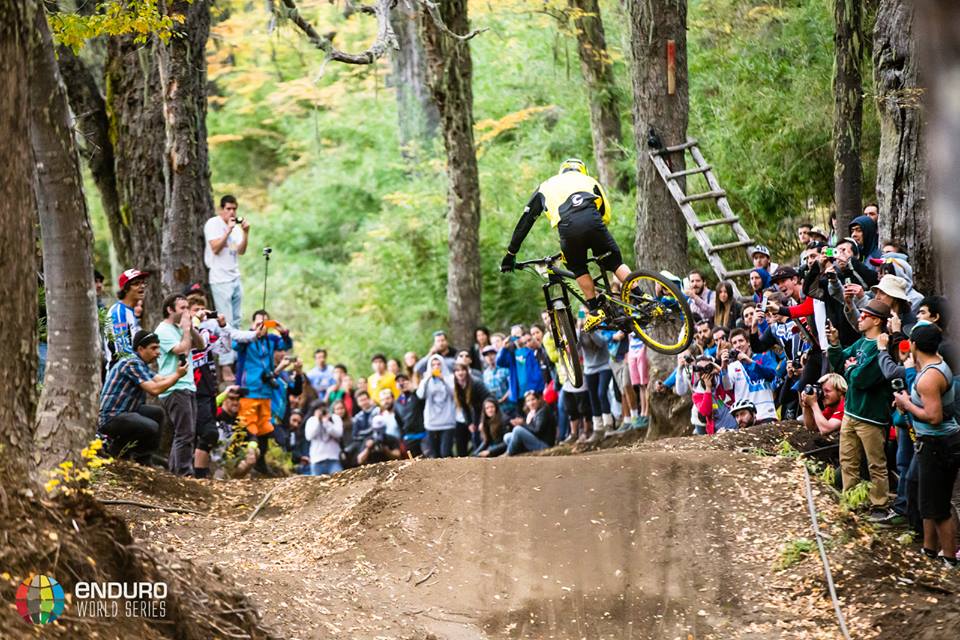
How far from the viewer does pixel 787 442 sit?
11000 millimetres

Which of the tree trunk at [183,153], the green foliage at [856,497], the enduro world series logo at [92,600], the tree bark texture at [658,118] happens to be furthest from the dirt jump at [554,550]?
the tree trunk at [183,153]

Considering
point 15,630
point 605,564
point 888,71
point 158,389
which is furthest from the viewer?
point 888,71

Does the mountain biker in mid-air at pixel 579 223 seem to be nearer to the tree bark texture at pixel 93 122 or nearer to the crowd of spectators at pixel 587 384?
the crowd of spectators at pixel 587 384

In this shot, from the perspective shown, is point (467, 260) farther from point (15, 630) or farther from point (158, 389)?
point (15, 630)

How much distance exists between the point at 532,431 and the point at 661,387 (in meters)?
2.56

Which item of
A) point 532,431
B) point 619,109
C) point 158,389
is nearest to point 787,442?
point 532,431

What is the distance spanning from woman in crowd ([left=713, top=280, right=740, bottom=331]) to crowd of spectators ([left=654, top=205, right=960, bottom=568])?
14 mm

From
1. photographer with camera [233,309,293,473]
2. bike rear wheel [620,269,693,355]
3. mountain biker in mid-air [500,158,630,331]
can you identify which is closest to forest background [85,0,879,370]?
photographer with camera [233,309,293,473]

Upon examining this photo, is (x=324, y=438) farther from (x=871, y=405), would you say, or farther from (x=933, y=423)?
(x=933, y=423)

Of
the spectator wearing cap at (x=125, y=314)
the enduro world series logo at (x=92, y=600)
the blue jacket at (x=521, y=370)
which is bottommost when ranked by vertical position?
the enduro world series logo at (x=92, y=600)

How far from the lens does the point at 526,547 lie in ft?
31.8

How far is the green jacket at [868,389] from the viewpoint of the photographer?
9.16 metres

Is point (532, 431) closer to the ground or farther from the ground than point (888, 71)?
closer to the ground

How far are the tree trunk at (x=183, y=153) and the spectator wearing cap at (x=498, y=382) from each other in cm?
420
